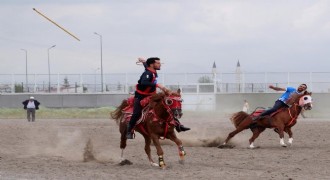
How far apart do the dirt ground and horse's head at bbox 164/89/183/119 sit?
1196 millimetres

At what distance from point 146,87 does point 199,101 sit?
47.9m

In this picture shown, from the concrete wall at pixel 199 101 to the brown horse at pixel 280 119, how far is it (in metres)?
35.6

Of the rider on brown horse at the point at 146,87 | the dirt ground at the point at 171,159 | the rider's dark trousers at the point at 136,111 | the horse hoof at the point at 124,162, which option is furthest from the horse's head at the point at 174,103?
the horse hoof at the point at 124,162

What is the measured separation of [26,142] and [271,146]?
836 centimetres

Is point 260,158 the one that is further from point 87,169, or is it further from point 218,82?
point 218,82

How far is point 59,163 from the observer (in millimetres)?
18172

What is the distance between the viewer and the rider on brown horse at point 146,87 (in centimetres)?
1723

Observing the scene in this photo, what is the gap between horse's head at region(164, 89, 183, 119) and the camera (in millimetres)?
16484

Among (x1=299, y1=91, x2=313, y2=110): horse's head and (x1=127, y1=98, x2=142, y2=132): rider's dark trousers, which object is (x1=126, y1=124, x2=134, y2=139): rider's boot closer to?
(x1=127, y1=98, x2=142, y2=132): rider's dark trousers

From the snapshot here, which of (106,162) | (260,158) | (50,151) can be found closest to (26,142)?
(50,151)

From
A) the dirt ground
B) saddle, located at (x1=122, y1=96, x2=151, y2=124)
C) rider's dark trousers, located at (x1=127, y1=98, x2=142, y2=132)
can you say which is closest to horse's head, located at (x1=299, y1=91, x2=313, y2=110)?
the dirt ground

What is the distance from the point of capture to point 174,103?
16.5 meters

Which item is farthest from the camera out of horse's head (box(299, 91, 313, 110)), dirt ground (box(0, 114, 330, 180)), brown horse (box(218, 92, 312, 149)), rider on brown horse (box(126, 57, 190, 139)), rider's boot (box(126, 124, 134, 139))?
brown horse (box(218, 92, 312, 149))

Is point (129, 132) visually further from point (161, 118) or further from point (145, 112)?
point (161, 118)
